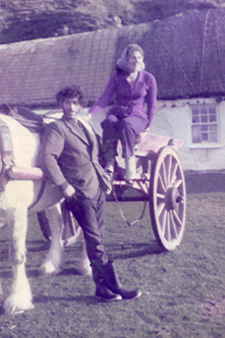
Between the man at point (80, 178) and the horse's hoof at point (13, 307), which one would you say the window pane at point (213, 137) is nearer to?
the man at point (80, 178)

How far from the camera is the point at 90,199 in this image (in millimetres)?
3715

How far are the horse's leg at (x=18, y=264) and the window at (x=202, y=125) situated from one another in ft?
37.4

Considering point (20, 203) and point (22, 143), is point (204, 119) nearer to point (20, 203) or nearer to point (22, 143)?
point (22, 143)

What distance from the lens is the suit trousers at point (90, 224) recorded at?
142 inches

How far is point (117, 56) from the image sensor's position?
1489 centimetres

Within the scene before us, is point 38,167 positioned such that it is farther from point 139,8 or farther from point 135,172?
point 139,8

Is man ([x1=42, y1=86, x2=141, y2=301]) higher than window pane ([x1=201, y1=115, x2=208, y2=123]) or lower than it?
lower

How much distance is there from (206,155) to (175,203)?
9.05 meters

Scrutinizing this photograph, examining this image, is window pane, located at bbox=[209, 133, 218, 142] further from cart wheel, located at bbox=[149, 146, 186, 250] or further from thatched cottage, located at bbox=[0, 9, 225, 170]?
cart wheel, located at bbox=[149, 146, 186, 250]

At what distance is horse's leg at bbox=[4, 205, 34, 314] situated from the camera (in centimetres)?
346

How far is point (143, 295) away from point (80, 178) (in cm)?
122

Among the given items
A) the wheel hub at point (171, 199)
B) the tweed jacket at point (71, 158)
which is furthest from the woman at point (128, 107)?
the wheel hub at point (171, 199)

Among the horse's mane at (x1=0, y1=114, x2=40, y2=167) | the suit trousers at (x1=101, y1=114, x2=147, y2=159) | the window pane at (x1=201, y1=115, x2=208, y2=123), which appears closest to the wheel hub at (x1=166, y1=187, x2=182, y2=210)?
the suit trousers at (x1=101, y1=114, x2=147, y2=159)

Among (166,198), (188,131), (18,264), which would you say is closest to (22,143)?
(18,264)
